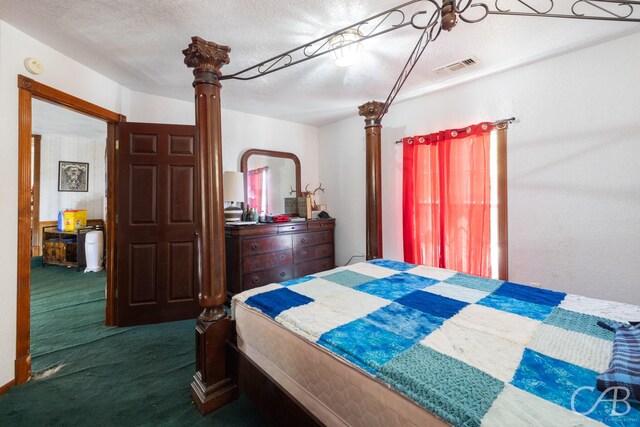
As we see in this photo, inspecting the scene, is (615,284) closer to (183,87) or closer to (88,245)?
(183,87)

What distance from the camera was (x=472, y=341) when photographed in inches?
42.7

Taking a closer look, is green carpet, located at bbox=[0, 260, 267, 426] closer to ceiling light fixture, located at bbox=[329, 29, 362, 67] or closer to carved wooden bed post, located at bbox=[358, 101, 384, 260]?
carved wooden bed post, located at bbox=[358, 101, 384, 260]

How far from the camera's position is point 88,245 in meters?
4.50

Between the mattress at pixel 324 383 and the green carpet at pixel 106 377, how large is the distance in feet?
1.69

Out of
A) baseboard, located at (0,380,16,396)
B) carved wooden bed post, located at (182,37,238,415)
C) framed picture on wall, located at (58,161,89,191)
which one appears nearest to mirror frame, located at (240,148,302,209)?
carved wooden bed post, located at (182,37,238,415)

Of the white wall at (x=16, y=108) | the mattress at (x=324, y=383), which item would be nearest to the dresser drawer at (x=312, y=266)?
the white wall at (x=16, y=108)

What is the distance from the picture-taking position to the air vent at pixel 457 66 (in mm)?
2454

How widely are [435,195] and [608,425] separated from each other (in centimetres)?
265

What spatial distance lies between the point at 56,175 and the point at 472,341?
7.34 m

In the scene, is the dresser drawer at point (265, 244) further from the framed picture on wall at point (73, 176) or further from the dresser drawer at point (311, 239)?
the framed picture on wall at point (73, 176)

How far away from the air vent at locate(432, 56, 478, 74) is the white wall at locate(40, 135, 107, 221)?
252 inches

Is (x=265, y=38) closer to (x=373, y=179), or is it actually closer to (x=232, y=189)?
(x=373, y=179)

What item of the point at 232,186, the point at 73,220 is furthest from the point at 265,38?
the point at 73,220

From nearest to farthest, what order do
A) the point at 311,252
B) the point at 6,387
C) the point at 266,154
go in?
the point at 6,387 → the point at 311,252 → the point at 266,154
